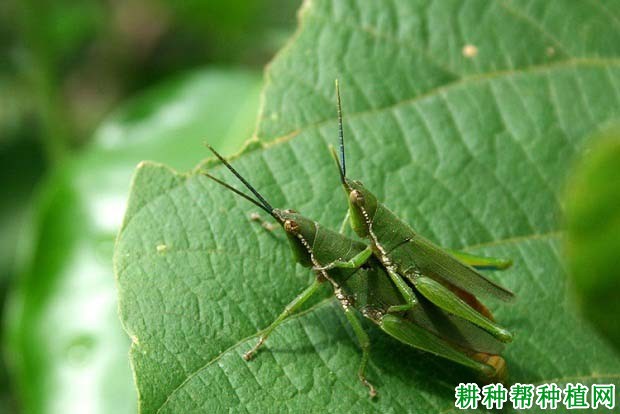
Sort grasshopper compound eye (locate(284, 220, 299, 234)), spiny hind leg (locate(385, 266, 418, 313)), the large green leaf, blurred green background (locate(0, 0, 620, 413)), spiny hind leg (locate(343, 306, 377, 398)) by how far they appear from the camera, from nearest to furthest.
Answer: the large green leaf → spiny hind leg (locate(343, 306, 377, 398)) → grasshopper compound eye (locate(284, 220, 299, 234)) → spiny hind leg (locate(385, 266, 418, 313)) → blurred green background (locate(0, 0, 620, 413))

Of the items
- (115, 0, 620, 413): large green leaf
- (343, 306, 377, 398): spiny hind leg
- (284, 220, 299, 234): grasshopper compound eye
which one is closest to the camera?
(115, 0, 620, 413): large green leaf

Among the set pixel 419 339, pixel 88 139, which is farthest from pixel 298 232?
pixel 88 139

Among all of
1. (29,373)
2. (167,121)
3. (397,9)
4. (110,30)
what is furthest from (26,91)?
(397,9)

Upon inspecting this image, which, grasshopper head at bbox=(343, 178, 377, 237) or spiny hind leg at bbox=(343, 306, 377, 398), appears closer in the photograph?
spiny hind leg at bbox=(343, 306, 377, 398)

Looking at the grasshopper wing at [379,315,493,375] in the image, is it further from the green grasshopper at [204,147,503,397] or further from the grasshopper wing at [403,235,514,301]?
the grasshopper wing at [403,235,514,301]

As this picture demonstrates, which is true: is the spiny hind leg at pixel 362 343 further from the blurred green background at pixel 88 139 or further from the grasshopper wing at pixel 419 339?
the blurred green background at pixel 88 139

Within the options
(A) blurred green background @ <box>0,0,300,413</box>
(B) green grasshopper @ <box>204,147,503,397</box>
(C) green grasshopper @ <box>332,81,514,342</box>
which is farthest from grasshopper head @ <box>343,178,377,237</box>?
(A) blurred green background @ <box>0,0,300,413</box>

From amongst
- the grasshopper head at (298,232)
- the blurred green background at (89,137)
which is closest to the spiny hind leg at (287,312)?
the grasshopper head at (298,232)

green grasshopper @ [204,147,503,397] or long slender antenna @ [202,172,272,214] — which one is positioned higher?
long slender antenna @ [202,172,272,214]
